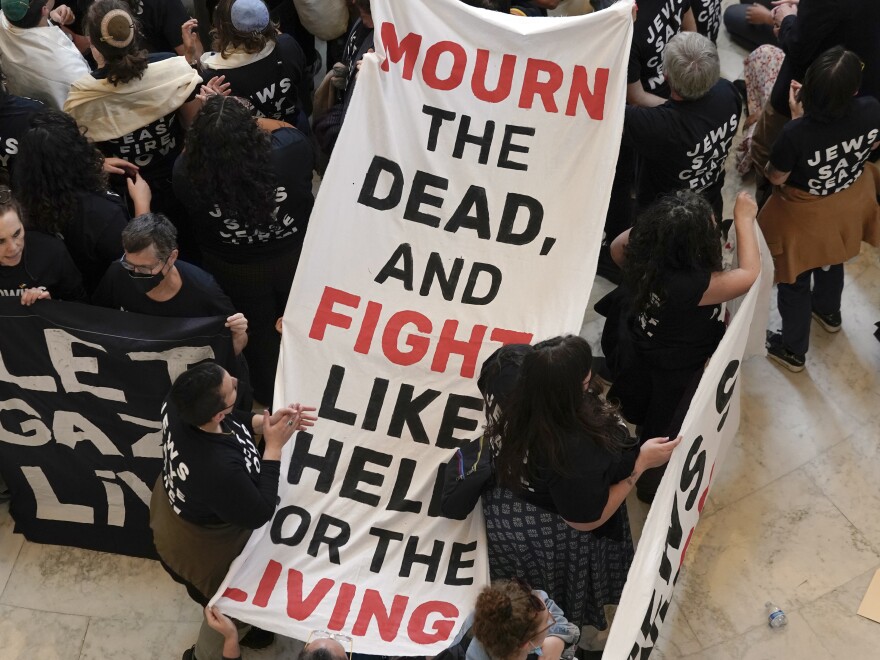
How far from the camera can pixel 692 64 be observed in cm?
391

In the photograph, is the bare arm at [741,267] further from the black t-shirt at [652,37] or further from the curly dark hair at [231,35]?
the curly dark hair at [231,35]

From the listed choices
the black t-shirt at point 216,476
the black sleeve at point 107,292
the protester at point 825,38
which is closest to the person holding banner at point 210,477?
the black t-shirt at point 216,476

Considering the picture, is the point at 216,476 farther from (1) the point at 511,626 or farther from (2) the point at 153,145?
(2) the point at 153,145

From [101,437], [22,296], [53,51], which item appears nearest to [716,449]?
[101,437]

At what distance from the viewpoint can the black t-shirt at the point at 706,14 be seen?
4891mm

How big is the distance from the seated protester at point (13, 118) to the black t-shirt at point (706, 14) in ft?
9.91

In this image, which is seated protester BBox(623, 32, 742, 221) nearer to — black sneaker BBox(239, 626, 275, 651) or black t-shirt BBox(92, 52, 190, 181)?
black t-shirt BBox(92, 52, 190, 181)

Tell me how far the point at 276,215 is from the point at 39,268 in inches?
34.0

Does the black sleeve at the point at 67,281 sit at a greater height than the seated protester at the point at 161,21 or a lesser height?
lesser

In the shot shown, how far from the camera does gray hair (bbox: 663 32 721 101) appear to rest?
3900 mm

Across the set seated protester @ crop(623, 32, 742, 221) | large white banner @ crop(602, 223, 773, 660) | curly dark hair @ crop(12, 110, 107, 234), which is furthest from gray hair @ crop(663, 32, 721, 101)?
curly dark hair @ crop(12, 110, 107, 234)

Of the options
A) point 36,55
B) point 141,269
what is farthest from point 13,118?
point 141,269

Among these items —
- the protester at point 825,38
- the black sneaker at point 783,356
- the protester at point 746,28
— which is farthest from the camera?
the protester at point 746,28

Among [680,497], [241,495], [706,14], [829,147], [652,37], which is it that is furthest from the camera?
[706,14]
